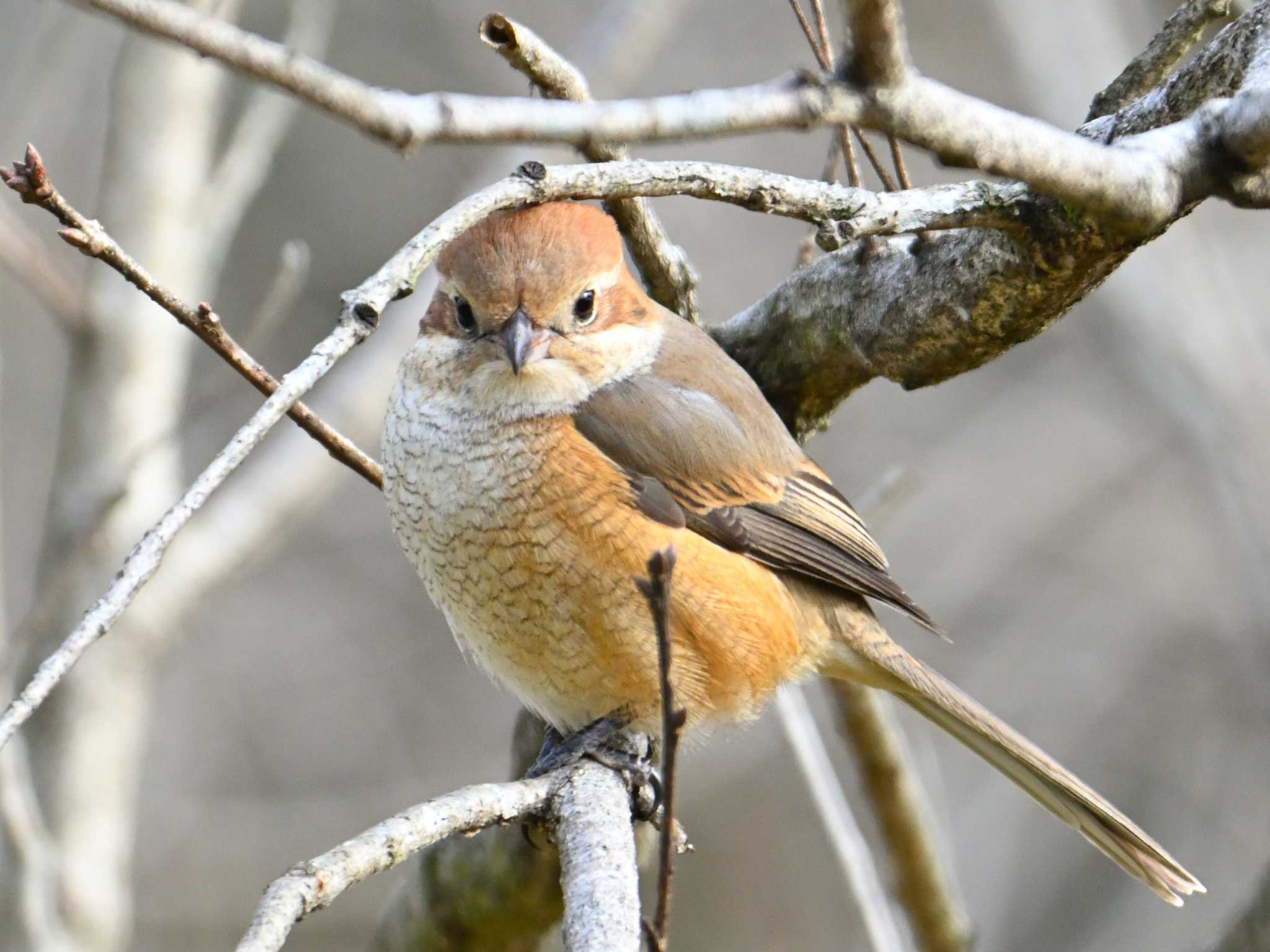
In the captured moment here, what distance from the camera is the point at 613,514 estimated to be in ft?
10.1

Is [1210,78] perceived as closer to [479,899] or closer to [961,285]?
[961,285]

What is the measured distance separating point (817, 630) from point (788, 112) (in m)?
2.17

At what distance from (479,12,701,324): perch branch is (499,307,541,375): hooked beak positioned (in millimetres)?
332

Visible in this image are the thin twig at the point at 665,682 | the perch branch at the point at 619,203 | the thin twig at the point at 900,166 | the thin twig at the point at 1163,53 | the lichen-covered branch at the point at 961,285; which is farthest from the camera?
the thin twig at the point at 900,166

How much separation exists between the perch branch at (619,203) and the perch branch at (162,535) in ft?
2.42

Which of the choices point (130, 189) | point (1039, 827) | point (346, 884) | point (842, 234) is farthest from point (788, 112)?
point (1039, 827)

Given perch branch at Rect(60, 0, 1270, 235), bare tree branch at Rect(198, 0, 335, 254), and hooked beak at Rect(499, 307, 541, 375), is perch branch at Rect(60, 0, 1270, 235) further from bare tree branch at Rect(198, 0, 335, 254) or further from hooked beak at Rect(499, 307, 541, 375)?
bare tree branch at Rect(198, 0, 335, 254)

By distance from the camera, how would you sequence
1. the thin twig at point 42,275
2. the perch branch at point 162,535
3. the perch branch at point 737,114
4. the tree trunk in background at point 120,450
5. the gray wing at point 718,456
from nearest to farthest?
the perch branch at point 737,114
the perch branch at point 162,535
the gray wing at point 718,456
the thin twig at point 42,275
the tree trunk in background at point 120,450

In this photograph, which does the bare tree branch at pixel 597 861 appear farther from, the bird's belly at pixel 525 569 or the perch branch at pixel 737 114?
the perch branch at pixel 737 114

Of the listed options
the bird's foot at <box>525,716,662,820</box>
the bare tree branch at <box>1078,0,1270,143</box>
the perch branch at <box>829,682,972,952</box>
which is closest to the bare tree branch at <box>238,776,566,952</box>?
the bird's foot at <box>525,716,662,820</box>

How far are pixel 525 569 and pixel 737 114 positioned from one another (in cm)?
171

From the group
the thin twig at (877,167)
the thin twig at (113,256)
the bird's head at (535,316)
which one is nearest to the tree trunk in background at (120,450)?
the bird's head at (535,316)

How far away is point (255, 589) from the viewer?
26.2 ft

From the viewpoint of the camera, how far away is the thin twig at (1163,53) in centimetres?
264
